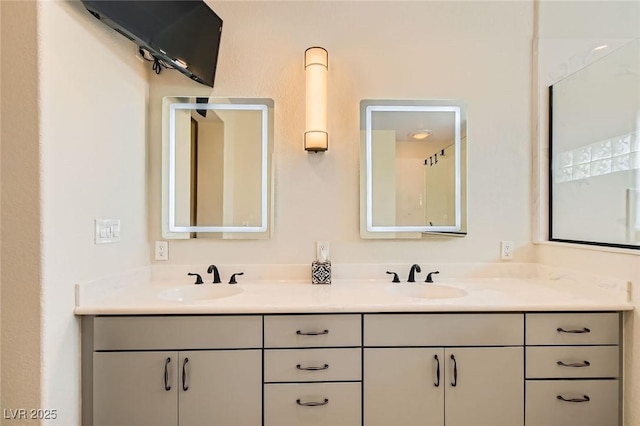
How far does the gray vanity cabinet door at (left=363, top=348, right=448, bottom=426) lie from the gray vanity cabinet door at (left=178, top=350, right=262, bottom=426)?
467 millimetres

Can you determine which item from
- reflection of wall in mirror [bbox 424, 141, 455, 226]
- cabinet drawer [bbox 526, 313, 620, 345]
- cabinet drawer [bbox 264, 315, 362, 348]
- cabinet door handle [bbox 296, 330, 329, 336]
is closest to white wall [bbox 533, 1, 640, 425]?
cabinet drawer [bbox 526, 313, 620, 345]

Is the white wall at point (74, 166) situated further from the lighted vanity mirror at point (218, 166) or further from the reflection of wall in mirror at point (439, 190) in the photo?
the reflection of wall in mirror at point (439, 190)

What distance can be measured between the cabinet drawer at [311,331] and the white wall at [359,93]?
0.57 meters

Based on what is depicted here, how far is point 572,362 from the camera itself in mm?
1366

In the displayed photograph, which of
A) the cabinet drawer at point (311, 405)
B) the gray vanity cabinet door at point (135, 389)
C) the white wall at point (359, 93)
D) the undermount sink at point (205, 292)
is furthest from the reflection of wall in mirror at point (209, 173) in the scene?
the cabinet drawer at point (311, 405)

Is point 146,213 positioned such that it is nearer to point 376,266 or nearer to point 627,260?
point 376,266

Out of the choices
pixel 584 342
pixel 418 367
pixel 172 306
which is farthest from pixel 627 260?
pixel 172 306

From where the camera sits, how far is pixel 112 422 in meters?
1.32

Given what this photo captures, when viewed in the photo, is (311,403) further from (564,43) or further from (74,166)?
(564,43)

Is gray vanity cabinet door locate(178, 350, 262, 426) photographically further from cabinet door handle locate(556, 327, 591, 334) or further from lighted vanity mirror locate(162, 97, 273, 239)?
cabinet door handle locate(556, 327, 591, 334)

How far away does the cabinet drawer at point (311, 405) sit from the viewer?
1331 mm

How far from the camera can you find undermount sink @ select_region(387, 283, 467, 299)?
1.75 metres

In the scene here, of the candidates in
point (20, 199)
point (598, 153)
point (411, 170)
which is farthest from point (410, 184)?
point (20, 199)

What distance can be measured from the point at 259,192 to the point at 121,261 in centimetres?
79
